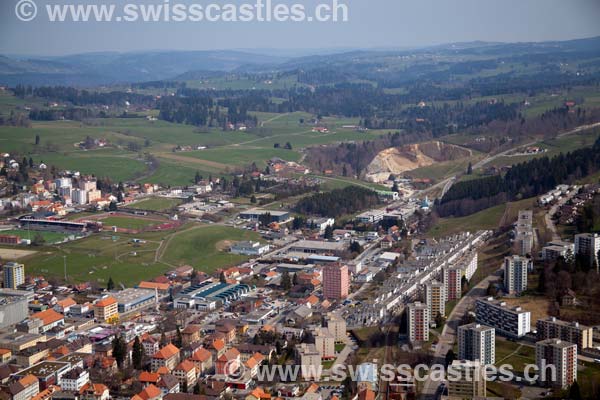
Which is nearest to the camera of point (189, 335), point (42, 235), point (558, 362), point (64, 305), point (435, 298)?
point (558, 362)

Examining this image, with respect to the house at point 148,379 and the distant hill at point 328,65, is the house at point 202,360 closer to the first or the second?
the house at point 148,379

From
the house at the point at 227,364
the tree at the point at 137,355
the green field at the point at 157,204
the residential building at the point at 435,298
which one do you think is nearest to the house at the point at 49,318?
the tree at the point at 137,355

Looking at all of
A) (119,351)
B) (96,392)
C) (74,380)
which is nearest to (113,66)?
(119,351)

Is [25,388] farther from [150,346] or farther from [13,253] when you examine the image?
[13,253]

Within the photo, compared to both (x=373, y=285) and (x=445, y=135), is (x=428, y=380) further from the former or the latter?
(x=445, y=135)

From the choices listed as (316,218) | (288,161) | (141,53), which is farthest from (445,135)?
(141,53)

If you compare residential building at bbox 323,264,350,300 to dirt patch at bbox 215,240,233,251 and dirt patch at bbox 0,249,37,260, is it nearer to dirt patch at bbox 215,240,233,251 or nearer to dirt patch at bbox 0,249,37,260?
dirt patch at bbox 215,240,233,251
